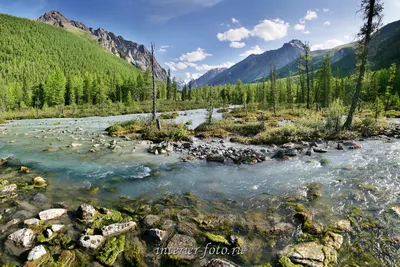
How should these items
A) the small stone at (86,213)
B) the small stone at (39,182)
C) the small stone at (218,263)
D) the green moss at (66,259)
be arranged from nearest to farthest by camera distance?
1. the small stone at (218,263)
2. the green moss at (66,259)
3. the small stone at (86,213)
4. the small stone at (39,182)

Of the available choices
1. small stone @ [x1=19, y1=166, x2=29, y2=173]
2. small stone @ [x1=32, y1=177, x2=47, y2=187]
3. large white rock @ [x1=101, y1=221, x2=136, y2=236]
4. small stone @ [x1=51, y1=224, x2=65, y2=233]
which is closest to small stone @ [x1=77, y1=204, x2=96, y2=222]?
small stone @ [x1=51, y1=224, x2=65, y2=233]

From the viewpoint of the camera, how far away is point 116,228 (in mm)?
7074

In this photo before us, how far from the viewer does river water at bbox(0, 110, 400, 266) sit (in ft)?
31.3

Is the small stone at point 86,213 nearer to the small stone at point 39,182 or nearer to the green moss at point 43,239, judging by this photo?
the green moss at point 43,239

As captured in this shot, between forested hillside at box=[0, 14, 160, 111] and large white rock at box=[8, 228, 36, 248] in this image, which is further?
forested hillside at box=[0, 14, 160, 111]

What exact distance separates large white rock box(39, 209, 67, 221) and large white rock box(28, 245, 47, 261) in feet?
6.07

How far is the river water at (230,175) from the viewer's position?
9.53 m

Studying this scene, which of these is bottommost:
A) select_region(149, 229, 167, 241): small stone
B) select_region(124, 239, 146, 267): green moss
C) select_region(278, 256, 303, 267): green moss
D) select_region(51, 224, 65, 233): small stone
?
select_region(278, 256, 303, 267): green moss

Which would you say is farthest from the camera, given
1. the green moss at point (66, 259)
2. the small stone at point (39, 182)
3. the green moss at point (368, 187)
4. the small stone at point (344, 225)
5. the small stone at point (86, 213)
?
the small stone at point (39, 182)

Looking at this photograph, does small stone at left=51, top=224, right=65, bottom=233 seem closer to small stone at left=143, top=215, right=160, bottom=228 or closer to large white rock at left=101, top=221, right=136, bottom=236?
large white rock at left=101, top=221, right=136, bottom=236

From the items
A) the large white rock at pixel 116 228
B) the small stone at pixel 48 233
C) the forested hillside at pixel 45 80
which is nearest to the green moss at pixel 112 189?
the large white rock at pixel 116 228

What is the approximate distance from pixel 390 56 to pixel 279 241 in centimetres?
21650

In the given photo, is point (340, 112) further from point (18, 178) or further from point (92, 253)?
point (18, 178)

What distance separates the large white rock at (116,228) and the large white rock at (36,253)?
1.53 m
